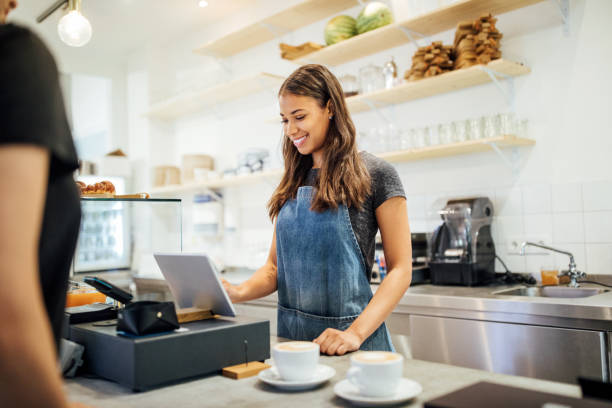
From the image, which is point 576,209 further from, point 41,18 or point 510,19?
point 41,18

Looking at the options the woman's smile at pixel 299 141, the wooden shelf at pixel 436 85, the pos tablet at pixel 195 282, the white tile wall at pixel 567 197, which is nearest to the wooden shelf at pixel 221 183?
the wooden shelf at pixel 436 85

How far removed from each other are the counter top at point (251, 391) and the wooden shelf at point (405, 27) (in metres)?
2.21

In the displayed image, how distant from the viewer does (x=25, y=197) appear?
55cm

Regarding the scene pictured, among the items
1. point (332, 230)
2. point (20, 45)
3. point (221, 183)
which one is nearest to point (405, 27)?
point (332, 230)

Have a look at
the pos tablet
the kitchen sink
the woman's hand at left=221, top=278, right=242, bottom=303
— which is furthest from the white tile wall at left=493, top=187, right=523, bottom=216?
the pos tablet

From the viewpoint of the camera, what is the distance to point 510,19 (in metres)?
2.89

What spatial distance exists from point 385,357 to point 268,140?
3481mm

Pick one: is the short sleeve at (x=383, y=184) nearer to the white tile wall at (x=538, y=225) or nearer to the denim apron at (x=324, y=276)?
the denim apron at (x=324, y=276)

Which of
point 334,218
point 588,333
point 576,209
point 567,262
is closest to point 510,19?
point 576,209

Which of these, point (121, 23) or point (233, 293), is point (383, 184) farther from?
point (121, 23)

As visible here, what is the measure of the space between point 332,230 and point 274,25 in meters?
2.81

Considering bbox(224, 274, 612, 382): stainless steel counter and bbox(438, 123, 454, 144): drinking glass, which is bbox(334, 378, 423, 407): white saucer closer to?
bbox(224, 274, 612, 382): stainless steel counter

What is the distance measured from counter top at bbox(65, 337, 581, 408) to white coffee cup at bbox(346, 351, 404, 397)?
5 centimetres

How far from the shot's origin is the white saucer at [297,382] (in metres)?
1.02
